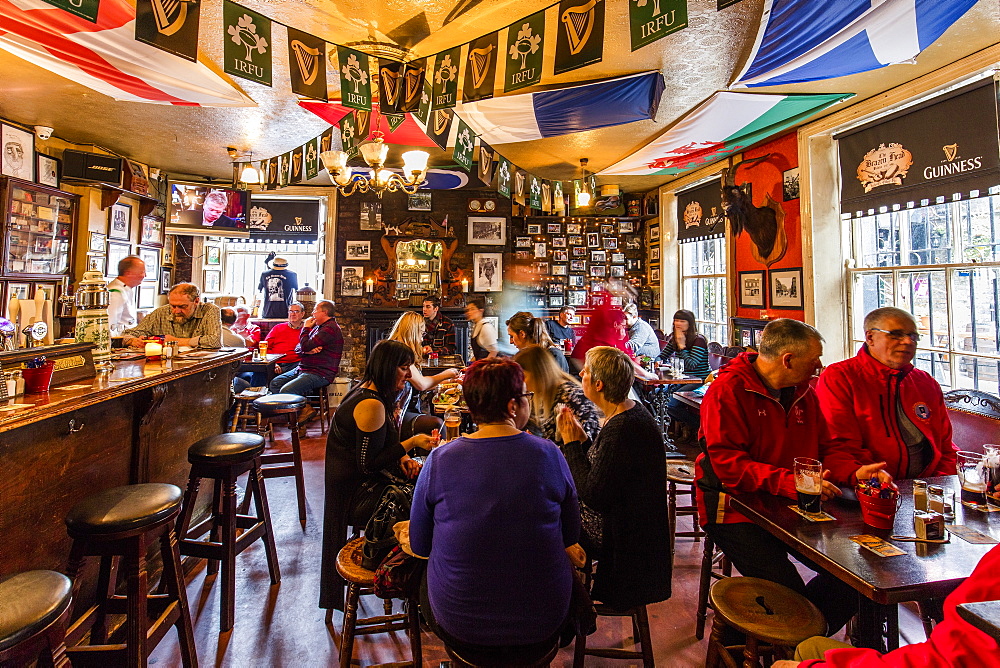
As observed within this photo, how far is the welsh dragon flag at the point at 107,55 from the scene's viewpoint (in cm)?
290

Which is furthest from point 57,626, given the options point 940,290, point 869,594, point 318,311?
point 940,290

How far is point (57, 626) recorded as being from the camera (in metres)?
1.33

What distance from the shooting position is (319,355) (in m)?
6.20

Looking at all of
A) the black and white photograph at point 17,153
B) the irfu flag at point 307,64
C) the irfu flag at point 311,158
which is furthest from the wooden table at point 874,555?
the black and white photograph at point 17,153

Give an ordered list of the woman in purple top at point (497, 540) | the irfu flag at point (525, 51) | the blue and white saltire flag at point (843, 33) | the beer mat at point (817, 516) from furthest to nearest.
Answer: the irfu flag at point (525, 51) → the blue and white saltire flag at point (843, 33) → the beer mat at point (817, 516) → the woman in purple top at point (497, 540)

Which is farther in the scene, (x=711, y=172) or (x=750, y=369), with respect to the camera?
(x=711, y=172)

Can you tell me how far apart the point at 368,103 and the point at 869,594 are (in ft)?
12.4

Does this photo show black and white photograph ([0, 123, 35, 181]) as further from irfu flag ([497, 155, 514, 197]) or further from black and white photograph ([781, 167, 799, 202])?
black and white photograph ([781, 167, 799, 202])

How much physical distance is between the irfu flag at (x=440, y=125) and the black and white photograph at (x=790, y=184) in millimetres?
3838

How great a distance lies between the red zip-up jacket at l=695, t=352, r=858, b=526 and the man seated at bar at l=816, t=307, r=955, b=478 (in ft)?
0.87

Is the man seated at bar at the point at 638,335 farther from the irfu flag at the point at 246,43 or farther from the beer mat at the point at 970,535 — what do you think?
the irfu flag at the point at 246,43

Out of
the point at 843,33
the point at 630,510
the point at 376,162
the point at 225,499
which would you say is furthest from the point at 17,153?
the point at 843,33

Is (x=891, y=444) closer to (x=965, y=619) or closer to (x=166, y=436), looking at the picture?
(x=965, y=619)

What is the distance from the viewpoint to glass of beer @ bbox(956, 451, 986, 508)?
1838mm
